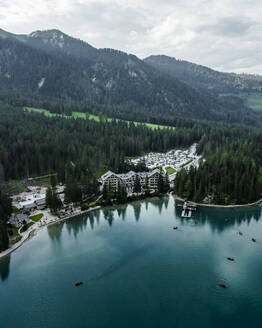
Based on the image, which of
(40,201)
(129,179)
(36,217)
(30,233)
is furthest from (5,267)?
A: (129,179)

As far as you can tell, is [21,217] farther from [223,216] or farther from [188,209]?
[223,216]

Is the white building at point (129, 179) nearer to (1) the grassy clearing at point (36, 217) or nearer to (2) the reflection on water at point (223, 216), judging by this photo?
(2) the reflection on water at point (223, 216)

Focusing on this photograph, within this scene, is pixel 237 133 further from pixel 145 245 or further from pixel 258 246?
pixel 145 245

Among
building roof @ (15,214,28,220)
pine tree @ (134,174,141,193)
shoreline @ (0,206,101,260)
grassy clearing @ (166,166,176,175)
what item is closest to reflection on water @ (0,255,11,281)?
shoreline @ (0,206,101,260)

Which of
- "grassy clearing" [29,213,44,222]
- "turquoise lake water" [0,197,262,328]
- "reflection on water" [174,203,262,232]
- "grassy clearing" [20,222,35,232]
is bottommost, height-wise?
"turquoise lake water" [0,197,262,328]

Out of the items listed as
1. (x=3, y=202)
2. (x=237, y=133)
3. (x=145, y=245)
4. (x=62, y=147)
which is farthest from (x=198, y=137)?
(x=3, y=202)

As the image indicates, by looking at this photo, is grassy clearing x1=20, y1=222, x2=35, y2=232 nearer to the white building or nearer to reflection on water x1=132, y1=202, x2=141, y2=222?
reflection on water x1=132, y1=202, x2=141, y2=222
